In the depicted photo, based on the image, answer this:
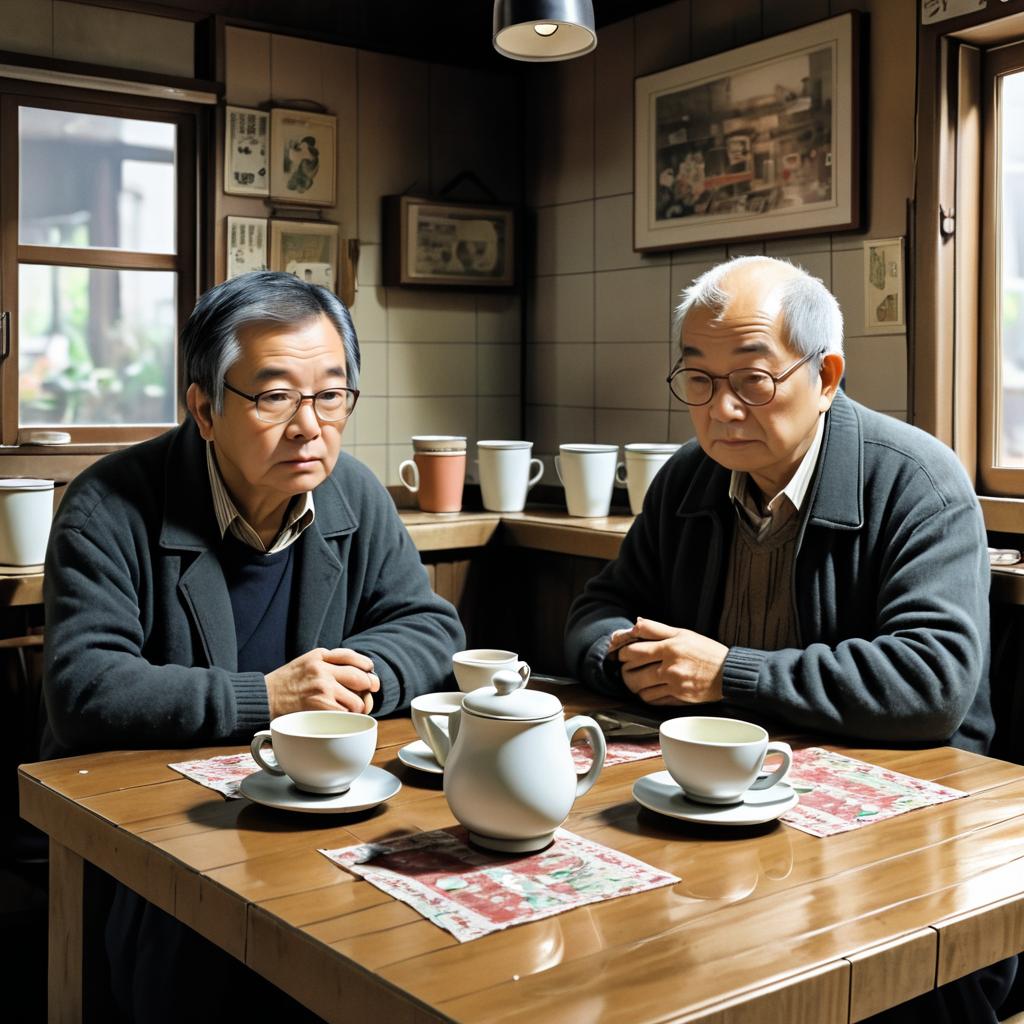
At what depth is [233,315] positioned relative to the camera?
1923mm

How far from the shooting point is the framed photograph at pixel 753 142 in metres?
3.17

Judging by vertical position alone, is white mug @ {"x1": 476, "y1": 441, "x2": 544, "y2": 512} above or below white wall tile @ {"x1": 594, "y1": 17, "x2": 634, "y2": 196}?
below

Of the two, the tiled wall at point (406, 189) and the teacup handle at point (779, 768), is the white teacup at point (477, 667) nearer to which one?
the teacup handle at point (779, 768)

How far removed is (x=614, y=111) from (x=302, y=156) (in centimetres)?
98

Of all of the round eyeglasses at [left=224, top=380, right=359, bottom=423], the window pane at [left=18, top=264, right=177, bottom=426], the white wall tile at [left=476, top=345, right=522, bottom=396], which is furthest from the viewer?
the white wall tile at [left=476, top=345, right=522, bottom=396]

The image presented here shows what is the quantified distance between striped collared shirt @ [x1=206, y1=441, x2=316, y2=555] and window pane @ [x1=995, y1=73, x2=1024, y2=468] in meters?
1.76

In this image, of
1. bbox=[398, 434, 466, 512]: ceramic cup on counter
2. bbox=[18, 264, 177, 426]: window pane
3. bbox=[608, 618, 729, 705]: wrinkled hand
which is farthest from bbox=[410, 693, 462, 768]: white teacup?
bbox=[18, 264, 177, 426]: window pane

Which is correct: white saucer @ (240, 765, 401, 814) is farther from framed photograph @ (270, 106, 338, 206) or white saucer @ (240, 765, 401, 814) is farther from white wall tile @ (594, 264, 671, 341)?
framed photograph @ (270, 106, 338, 206)

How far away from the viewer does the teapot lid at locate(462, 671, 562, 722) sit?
4.11ft

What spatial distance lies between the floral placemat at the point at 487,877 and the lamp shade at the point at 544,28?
1.36 m

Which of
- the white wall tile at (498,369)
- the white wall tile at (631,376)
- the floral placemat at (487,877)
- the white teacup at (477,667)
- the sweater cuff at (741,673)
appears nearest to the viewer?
the floral placemat at (487,877)

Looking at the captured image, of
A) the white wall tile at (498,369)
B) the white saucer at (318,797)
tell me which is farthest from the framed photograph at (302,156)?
the white saucer at (318,797)

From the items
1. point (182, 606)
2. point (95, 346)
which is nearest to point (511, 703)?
point (182, 606)

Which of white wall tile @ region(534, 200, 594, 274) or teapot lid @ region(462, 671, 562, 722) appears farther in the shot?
white wall tile @ region(534, 200, 594, 274)
